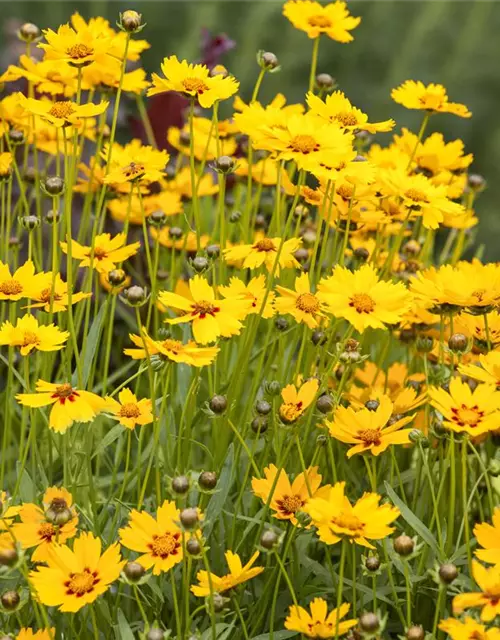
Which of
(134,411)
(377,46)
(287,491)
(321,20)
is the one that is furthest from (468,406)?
(377,46)

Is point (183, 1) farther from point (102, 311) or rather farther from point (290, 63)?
point (102, 311)

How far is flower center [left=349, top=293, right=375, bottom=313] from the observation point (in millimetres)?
903

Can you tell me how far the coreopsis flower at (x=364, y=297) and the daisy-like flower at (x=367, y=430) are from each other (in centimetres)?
8

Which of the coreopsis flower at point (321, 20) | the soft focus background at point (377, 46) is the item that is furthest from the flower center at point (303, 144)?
the soft focus background at point (377, 46)

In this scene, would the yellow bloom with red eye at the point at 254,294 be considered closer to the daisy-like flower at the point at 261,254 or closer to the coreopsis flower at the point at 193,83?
the daisy-like flower at the point at 261,254

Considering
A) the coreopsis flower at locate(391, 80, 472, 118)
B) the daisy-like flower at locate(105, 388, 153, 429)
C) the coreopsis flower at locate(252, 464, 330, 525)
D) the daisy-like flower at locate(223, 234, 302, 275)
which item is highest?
the coreopsis flower at locate(391, 80, 472, 118)

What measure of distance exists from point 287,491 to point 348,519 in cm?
17

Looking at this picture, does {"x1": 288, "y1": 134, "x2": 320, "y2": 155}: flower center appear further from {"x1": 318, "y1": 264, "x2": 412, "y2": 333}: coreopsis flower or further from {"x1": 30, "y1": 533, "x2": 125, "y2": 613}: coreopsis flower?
{"x1": 30, "y1": 533, "x2": 125, "y2": 613}: coreopsis flower

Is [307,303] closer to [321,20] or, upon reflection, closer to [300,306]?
[300,306]

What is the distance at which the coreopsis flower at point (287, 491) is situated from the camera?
94 cm

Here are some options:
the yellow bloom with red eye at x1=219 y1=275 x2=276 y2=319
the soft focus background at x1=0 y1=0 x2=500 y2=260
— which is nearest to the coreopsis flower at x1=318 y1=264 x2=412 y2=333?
the yellow bloom with red eye at x1=219 y1=275 x2=276 y2=319

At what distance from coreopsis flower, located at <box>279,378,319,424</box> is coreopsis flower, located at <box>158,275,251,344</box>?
8 cm

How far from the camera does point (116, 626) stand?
940mm

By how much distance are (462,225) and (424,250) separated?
163mm
